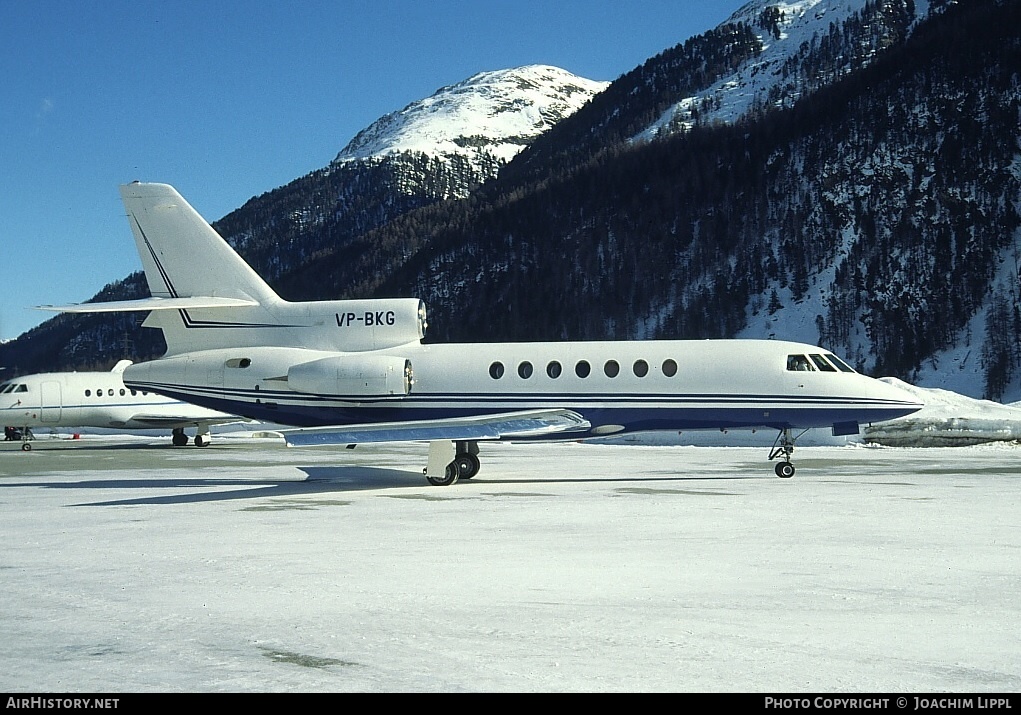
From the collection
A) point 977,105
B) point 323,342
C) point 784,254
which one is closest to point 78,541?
point 323,342

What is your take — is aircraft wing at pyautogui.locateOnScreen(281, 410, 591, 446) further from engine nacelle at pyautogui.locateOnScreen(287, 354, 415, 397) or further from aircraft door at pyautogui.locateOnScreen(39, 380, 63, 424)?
aircraft door at pyautogui.locateOnScreen(39, 380, 63, 424)

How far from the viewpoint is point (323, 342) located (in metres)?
22.8

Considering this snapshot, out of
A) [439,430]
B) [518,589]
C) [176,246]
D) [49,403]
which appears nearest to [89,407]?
[49,403]

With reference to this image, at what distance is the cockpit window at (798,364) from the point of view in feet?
70.5

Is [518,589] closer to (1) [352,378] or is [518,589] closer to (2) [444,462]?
(2) [444,462]

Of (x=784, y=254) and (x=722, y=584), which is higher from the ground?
(x=784, y=254)

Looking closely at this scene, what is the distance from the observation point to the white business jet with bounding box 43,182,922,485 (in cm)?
2133

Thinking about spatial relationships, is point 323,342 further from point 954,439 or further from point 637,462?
point 954,439

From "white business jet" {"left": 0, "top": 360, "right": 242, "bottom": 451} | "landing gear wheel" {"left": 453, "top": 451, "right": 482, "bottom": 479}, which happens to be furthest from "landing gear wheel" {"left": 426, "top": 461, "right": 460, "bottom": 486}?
"white business jet" {"left": 0, "top": 360, "right": 242, "bottom": 451}

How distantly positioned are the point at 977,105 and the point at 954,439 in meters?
92.3

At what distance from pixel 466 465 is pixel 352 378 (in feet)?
10.3

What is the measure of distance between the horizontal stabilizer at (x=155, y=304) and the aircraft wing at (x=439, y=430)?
16.8 ft

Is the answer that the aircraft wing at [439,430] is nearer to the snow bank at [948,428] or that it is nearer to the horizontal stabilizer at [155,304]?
the horizontal stabilizer at [155,304]

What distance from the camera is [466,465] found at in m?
21.5
